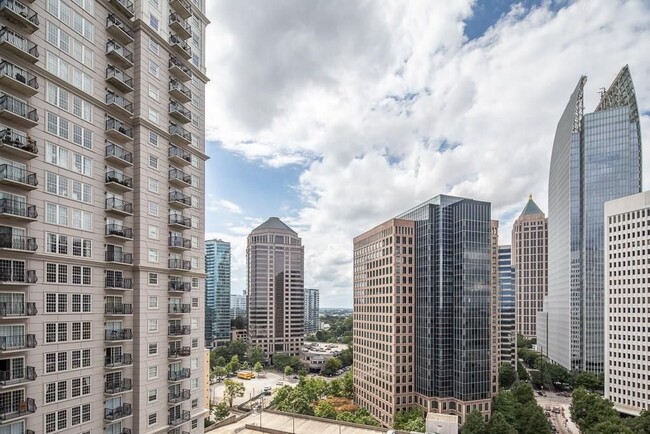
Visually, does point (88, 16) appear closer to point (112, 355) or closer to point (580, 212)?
point (112, 355)

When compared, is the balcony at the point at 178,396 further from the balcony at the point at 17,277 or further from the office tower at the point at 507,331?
the office tower at the point at 507,331

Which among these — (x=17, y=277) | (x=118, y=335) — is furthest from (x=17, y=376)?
(x=118, y=335)

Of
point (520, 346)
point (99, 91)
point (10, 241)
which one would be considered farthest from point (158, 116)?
point (520, 346)

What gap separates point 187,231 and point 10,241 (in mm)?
17150

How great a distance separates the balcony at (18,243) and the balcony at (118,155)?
9.58 m

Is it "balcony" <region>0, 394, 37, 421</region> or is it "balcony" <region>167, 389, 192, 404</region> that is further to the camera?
"balcony" <region>167, 389, 192, 404</region>

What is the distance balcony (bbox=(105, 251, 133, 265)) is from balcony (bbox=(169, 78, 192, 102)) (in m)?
16.9

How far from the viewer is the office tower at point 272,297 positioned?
629 ft

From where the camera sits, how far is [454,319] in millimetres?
90875

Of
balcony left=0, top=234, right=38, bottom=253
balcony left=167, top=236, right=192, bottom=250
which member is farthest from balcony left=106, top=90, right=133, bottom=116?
balcony left=0, top=234, right=38, bottom=253

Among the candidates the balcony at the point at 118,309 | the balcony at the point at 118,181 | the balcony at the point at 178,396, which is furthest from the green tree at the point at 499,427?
the balcony at the point at 118,181

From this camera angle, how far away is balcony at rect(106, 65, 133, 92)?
35.7 m

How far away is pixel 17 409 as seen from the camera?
2798 centimetres

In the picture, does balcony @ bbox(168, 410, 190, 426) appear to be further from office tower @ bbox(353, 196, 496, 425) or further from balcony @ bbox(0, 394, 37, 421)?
office tower @ bbox(353, 196, 496, 425)
